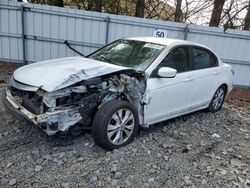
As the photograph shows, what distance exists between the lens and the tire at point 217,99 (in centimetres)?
577

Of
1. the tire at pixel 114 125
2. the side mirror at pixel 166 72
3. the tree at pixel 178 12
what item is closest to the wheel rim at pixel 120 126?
the tire at pixel 114 125

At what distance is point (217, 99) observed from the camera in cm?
588

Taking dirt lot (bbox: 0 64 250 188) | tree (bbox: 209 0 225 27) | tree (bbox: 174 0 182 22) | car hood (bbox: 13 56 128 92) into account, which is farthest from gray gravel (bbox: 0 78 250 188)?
tree (bbox: 174 0 182 22)

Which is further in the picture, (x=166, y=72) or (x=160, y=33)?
(x=160, y=33)

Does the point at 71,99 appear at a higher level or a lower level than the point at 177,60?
lower

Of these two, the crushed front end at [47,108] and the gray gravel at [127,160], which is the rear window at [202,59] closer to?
the gray gravel at [127,160]

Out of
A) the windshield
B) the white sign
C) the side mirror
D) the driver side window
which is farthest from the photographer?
Result: the white sign

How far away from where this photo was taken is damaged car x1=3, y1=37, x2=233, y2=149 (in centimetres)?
345

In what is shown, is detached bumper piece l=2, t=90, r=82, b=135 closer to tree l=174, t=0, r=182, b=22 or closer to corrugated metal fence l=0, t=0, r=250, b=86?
corrugated metal fence l=0, t=0, r=250, b=86

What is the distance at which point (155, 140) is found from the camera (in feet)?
14.1

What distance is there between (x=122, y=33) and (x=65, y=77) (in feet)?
17.8

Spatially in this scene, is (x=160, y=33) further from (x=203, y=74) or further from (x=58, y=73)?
(x=58, y=73)

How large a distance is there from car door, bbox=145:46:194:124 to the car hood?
0.65 metres

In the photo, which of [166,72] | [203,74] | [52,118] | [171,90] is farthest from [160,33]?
[52,118]
